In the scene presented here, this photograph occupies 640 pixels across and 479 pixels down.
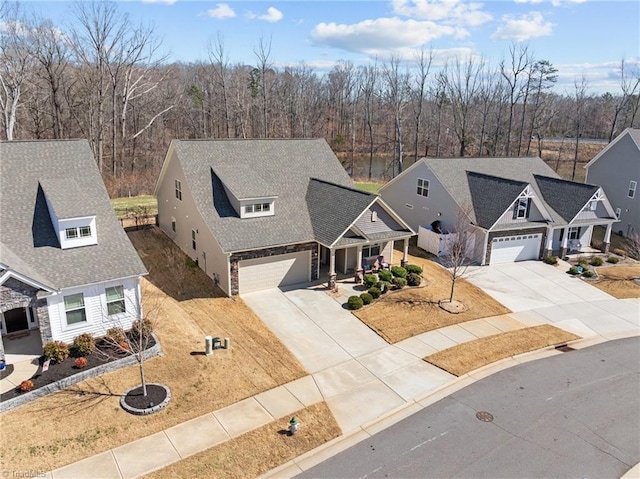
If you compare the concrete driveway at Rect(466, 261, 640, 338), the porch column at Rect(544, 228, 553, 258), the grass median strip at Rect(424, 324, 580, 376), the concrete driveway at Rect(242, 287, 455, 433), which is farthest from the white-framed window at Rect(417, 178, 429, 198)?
the grass median strip at Rect(424, 324, 580, 376)

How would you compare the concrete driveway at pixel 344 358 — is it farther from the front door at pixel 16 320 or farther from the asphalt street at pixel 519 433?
the front door at pixel 16 320

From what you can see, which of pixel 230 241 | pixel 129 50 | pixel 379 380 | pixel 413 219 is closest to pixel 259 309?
pixel 230 241

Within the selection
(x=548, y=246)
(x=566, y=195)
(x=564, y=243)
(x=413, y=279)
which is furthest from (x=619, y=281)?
(x=413, y=279)

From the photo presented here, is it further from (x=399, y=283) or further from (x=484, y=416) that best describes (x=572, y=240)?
(x=484, y=416)

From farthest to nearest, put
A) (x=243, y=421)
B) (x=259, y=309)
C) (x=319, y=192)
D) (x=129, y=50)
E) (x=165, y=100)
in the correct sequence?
(x=165, y=100) → (x=129, y=50) → (x=319, y=192) → (x=259, y=309) → (x=243, y=421)

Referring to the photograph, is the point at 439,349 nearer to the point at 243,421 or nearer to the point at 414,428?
the point at 414,428
